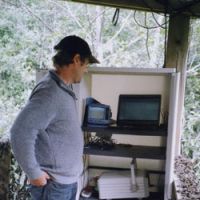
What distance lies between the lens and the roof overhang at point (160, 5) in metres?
2.68

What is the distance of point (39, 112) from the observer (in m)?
1.58

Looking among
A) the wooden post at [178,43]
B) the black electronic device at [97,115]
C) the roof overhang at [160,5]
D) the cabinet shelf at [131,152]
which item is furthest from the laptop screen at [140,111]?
the roof overhang at [160,5]

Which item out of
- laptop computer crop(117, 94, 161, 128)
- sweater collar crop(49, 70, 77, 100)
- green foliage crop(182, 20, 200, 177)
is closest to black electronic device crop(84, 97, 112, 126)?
laptop computer crop(117, 94, 161, 128)

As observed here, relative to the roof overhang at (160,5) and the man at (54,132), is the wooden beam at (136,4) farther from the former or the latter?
the man at (54,132)

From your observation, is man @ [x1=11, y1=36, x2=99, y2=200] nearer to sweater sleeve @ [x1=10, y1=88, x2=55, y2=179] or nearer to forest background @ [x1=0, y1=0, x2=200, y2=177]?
sweater sleeve @ [x1=10, y1=88, x2=55, y2=179]

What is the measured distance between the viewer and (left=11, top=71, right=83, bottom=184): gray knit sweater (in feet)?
5.16

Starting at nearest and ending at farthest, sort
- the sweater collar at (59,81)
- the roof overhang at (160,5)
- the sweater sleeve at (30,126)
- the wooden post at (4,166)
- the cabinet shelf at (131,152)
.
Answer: the sweater sleeve at (30,126) → the sweater collar at (59,81) → the cabinet shelf at (131,152) → the roof overhang at (160,5) → the wooden post at (4,166)

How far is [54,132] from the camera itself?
5.49ft

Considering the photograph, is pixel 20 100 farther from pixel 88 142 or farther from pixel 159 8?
pixel 159 8

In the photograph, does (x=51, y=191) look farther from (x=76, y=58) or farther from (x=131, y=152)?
(x=131, y=152)

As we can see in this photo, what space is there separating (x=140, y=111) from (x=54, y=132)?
3.25 feet

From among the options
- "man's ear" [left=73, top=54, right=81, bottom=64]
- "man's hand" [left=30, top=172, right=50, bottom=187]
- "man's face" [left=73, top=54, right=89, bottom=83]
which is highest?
"man's ear" [left=73, top=54, right=81, bottom=64]

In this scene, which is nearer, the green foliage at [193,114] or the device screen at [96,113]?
the device screen at [96,113]

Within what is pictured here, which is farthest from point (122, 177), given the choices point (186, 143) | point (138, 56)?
point (138, 56)
